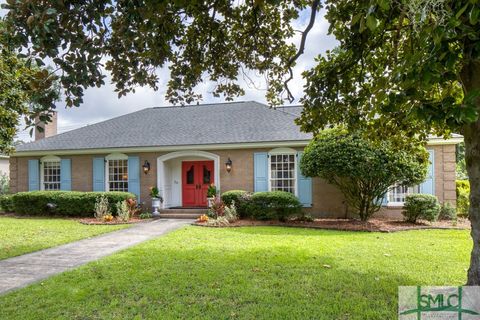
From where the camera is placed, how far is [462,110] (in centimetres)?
250

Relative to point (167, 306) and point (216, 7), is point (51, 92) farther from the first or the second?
point (216, 7)

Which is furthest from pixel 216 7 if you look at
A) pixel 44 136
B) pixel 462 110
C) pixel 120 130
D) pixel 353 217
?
pixel 44 136

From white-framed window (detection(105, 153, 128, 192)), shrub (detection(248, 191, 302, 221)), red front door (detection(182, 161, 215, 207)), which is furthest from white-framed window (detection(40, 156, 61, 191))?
shrub (detection(248, 191, 302, 221))

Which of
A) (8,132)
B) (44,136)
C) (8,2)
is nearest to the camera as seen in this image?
(8,2)

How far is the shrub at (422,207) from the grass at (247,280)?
3.18 meters

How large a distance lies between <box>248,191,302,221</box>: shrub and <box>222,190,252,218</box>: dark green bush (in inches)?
9.1

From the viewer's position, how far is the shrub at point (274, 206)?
12.3 metres

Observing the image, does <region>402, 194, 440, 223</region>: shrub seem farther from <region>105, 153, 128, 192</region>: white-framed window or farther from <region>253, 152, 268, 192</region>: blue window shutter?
<region>105, 153, 128, 192</region>: white-framed window

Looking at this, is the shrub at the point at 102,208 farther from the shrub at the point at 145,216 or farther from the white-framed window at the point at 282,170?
the white-framed window at the point at 282,170

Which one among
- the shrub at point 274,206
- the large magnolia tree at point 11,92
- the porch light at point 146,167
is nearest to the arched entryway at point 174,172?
the porch light at point 146,167

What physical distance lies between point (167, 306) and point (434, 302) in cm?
333

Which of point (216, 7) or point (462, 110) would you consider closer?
point (462, 110)

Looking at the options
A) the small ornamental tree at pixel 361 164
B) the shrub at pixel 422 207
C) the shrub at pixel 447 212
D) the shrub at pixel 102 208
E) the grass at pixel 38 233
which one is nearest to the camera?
the grass at pixel 38 233

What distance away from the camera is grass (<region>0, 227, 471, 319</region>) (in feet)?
13.9
